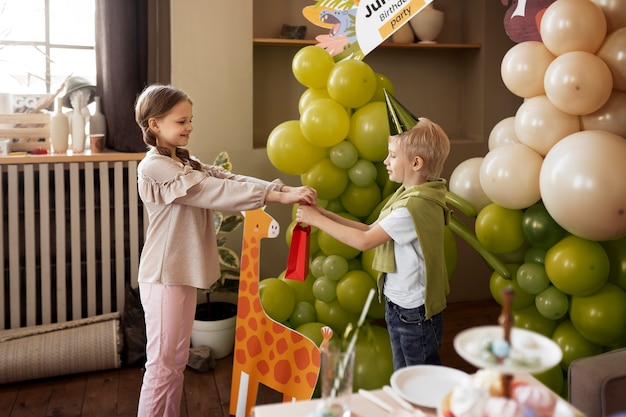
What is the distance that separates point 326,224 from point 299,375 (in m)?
0.53

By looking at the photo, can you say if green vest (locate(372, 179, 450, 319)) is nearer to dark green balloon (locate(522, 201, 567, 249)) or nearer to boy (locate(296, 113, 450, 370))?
boy (locate(296, 113, 450, 370))

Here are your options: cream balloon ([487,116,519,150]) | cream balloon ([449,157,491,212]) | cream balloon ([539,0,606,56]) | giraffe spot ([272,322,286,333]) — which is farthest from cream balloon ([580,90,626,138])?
giraffe spot ([272,322,286,333])

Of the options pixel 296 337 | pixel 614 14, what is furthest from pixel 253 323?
pixel 614 14

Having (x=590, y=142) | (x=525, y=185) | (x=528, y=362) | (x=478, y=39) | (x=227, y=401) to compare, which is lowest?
(x=227, y=401)

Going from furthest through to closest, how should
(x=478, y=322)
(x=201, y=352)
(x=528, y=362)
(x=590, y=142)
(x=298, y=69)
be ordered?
(x=478, y=322) < (x=201, y=352) < (x=298, y=69) < (x=590, y=142) < (x=528, y=362)

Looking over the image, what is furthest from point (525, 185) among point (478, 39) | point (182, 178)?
point (478, 39)

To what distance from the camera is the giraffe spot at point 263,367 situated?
233cm

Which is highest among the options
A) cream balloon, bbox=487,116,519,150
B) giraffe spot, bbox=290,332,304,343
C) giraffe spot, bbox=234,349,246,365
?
cream balloon, bbox=487,116,519,150

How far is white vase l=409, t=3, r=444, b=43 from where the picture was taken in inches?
147

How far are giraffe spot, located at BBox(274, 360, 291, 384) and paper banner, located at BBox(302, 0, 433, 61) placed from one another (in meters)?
1.08

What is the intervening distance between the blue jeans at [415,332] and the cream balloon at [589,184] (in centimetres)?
54

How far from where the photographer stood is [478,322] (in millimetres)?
3664

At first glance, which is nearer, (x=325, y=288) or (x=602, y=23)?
(x=602, y=23)

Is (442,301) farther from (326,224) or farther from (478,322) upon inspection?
(478,322)
